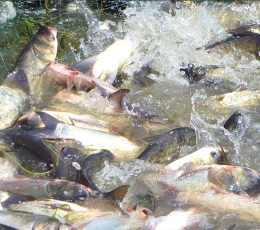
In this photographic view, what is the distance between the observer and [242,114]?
5.31 metres

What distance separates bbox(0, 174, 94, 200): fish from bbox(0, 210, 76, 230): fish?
1.21ft

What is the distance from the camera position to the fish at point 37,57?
564cm

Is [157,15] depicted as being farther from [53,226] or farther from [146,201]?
[53,226]

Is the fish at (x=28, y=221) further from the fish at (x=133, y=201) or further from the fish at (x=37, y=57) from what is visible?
the fish at (x=37, y=57)

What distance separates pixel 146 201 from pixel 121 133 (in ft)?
3.54

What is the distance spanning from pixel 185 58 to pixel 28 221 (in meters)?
3.46

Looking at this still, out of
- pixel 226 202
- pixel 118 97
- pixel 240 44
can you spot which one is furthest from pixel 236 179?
pixel 240 44

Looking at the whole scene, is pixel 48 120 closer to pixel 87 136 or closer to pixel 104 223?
pixel 87 136

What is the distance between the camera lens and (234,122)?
5062 millimetres

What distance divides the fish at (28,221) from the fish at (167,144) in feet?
3.98

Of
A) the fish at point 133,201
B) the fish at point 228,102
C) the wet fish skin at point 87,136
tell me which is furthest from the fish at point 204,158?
the fish at point 228,102

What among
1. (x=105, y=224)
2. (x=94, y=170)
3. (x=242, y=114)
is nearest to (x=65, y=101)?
(x=94, y=170)

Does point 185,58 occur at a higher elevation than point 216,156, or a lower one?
lower

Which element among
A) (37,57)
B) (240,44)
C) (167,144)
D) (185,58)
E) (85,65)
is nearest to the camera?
(167,144)
